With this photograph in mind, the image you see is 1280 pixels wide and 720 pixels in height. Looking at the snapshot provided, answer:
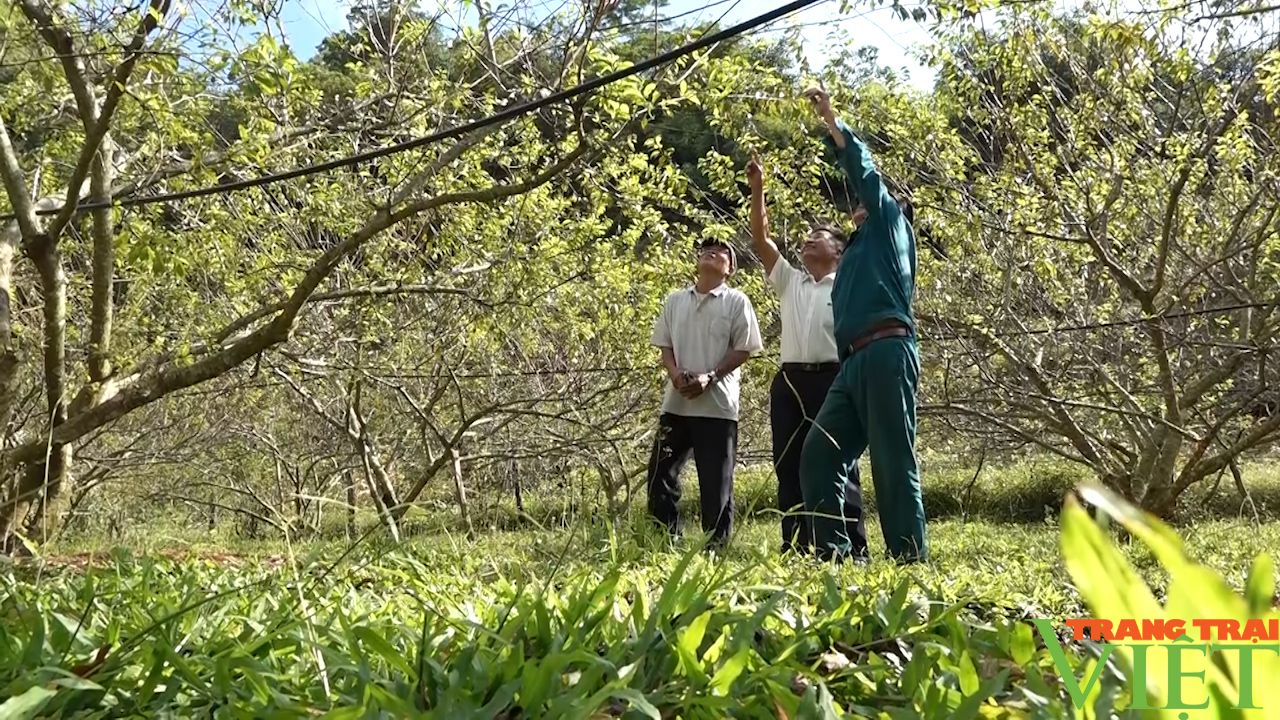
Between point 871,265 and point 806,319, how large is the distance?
862 mm

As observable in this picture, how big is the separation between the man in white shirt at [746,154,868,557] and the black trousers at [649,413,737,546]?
0.76 ft

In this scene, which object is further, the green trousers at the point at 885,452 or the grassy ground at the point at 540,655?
the green trousers at the point at 885,452

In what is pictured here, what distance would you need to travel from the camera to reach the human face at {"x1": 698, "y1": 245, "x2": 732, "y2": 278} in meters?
4.67

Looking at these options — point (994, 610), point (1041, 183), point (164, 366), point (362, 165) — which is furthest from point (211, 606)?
point (1041, 183)

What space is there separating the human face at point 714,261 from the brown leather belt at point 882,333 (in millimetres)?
1264

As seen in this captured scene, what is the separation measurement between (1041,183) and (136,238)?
5.87 metres

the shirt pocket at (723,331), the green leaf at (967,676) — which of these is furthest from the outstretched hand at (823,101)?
the green leaf at (967,676)

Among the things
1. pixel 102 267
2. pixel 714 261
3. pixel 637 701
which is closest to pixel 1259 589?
pixel 637 701

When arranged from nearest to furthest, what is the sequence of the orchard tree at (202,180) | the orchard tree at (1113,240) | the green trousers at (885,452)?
the green trousers at (885,452) → the orchard tree at (202,180) → the orchard tree at (1113,240)

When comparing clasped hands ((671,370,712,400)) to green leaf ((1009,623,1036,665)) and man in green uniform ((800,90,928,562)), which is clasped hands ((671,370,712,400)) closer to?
man in green uniform ((800,90,928,562))

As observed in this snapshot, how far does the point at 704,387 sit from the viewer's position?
4.40m

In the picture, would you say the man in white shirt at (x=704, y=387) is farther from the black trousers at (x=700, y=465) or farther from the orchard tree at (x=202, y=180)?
the orchard tree at (x=202, y=180)

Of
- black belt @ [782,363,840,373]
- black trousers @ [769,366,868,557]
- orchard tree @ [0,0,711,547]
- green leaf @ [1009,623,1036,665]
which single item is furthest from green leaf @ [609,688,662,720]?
black belt @ [782,363,840,373]

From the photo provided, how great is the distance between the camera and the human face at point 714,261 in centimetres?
467
